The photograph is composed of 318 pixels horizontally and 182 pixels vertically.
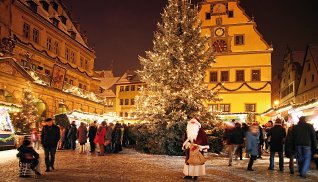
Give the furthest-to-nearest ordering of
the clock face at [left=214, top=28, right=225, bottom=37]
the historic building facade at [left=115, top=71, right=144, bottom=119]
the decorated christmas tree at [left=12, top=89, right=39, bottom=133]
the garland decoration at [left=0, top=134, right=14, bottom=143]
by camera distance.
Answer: the historic building facade at [left=115, top=71, right=144, bottom=119] → the clock face at [left=214, top=28, right=225, bottom=37] → the decorated christmas tree at [left=12, top=89, right=39, bottom=133] → the garland decoration at [left=0, top=134, right=14, bottom=143]

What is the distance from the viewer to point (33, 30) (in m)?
36.9

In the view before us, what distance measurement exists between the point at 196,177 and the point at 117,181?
2.64 m

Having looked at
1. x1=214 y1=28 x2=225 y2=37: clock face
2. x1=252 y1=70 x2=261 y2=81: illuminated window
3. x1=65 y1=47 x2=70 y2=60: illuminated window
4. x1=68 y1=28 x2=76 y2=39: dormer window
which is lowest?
x1=252 y1=70 x2=261 y2=81: illuminated window

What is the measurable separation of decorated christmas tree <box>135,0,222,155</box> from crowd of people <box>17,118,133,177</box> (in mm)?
1933

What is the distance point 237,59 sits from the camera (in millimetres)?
42344

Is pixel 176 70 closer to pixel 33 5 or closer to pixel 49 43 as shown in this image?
pixel 33 5

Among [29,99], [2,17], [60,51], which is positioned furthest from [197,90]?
[60,51]

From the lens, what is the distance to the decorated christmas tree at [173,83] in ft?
72.4

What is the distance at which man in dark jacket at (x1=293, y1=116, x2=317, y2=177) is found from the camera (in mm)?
13500

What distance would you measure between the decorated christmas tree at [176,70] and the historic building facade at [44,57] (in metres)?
11.4

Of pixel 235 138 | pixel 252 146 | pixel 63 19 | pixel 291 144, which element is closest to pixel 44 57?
pixel 63 19

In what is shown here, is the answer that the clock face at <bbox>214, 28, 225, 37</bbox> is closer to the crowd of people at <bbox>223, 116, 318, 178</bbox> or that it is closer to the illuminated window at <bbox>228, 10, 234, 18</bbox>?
the illuminated window at <bbox>228, 10, 234, 18</bbox>

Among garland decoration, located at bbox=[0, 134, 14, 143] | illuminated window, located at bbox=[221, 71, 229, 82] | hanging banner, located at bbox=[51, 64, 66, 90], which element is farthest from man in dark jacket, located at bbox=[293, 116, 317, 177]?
illuminated window, located at bbox=[221, 71, 229, 82]

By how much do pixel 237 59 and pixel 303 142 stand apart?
29.4m
